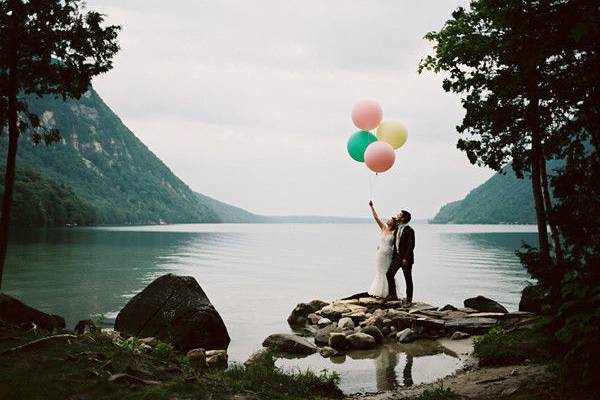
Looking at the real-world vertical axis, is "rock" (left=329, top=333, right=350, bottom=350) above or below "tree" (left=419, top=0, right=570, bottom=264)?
below

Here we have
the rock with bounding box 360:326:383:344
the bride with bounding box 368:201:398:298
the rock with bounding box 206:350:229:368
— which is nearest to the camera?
the rock with bounding box 206:350:229:368

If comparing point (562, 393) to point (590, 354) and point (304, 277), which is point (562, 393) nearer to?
point (590, 354)

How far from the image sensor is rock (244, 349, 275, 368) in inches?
403

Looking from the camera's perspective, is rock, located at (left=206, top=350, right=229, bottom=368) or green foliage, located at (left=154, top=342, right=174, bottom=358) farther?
rock, located at (left=206, top=350, right=229, bottom=368)

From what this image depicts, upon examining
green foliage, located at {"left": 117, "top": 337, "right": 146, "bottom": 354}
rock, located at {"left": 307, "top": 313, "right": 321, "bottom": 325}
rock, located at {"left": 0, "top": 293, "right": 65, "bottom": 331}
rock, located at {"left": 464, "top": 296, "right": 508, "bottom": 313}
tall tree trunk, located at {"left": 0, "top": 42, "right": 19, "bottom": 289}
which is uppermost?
tall tree trunk, located at {"left": 0, "top": 42, "right": 19, "bottom": 289}

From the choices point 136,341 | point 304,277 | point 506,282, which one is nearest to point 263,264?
point 304,277

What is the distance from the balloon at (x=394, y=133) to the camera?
1700cm

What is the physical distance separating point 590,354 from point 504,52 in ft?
17.5

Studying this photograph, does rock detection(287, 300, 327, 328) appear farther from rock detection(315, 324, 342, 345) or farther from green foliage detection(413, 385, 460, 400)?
green foliage detection(413, 385, 460, 400)

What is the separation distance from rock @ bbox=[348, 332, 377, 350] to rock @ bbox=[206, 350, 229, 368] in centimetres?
332

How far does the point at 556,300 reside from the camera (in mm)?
7645

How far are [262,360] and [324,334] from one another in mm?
4094

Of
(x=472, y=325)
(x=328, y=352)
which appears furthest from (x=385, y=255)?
(x=328, y=352)

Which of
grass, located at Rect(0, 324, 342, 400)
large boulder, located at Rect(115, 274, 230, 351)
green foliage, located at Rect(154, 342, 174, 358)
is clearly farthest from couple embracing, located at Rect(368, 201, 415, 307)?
green foliage, located at Rect(154, 342, 174, 358)
